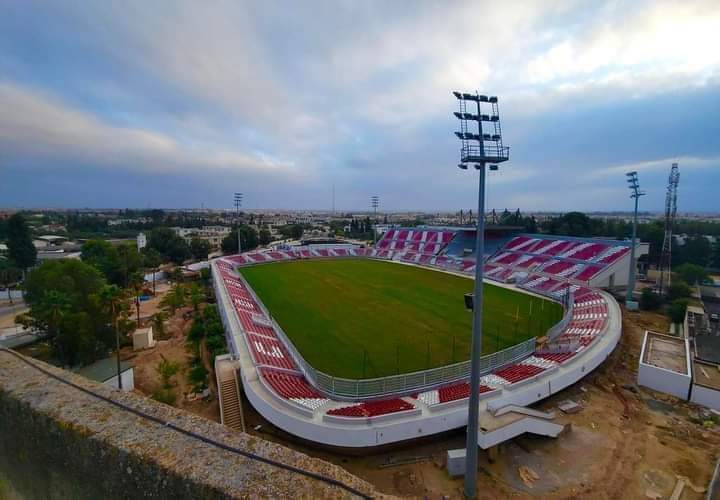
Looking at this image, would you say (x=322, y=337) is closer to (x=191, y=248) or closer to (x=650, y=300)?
(x=650, y=300)

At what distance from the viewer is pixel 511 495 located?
9859mm

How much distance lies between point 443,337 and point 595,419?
Result: 350 inches

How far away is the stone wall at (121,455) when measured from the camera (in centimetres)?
250

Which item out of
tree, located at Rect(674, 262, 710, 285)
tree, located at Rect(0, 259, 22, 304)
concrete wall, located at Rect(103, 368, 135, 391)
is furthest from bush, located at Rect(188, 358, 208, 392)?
tree, located at Rect(674, 262, 710, 285)

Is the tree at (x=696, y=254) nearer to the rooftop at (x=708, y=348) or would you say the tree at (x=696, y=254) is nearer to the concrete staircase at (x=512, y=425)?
the rooftop at (x=708, y=348)

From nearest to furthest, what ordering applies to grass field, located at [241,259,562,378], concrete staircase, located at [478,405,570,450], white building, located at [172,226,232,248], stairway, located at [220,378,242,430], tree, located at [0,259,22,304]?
concrete staircase, located at [478,405,570,450], stairway, located at [220,378,242,430], grass field, located at [241,259,562,378], tree, located at [0,259,22,304], white building, located at [172,226,232,248]

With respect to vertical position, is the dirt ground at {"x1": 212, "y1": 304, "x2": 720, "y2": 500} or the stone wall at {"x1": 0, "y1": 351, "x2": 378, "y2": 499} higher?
the stone wall at {"x1": 0, "y1": 351, "x2": 378, "y2": 499}

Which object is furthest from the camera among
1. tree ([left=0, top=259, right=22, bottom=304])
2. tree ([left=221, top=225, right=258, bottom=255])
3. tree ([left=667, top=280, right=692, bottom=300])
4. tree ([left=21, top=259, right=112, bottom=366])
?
tree ([left=221, top=225, right=258, bottom=255])

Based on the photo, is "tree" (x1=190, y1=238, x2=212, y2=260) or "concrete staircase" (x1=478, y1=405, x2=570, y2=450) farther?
"tree" (x1=190, y1=238, x2=212, y2=260)

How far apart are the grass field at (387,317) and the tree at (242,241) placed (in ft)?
81.5

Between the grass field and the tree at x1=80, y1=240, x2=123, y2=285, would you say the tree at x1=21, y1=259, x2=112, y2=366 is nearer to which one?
the grass field

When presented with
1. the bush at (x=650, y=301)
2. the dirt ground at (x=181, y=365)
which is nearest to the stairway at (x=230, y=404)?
the dirt ground at (x=181, y=365)

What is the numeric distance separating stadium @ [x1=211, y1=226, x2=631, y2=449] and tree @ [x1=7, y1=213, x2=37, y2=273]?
2253 cm

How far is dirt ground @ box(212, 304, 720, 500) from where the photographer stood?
10125 mm
